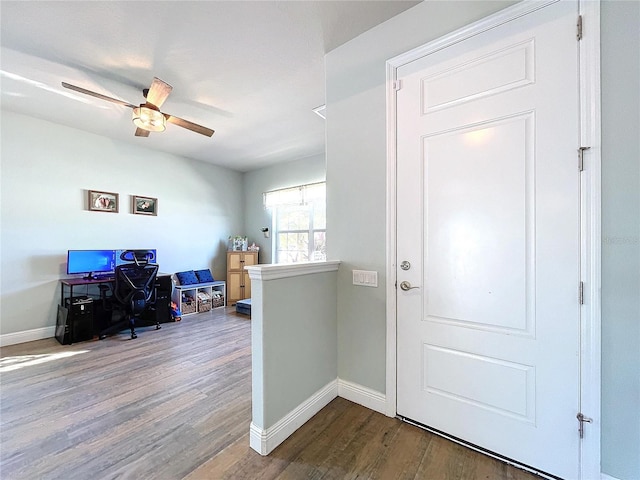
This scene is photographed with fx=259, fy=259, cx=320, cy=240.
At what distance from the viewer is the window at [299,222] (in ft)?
15.8

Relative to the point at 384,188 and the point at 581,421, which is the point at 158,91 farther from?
the point at 581,421

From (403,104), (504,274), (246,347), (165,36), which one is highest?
(165,36)

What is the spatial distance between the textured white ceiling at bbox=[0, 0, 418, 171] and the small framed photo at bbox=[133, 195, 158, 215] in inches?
44.2

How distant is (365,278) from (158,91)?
2.41m

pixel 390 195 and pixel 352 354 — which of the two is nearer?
pixel 390 195

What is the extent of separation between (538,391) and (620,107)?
55.3 inches

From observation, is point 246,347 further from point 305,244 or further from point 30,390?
point 305,244

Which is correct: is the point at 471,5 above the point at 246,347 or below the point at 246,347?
above

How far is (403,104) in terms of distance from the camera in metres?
1.75

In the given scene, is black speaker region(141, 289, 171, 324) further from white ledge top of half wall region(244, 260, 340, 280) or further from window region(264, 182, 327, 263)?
white ledge top of half wall region(244, 260, 340, 280)

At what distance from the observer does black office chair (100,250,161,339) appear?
3.44 m

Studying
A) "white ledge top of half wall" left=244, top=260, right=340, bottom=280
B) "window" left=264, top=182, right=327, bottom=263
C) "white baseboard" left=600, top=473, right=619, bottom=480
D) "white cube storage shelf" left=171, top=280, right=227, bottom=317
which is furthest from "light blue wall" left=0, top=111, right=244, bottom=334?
"white baseboard" left=600, top=473, right=619, bottom=480

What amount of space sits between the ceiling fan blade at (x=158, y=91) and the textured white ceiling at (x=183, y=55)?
0.24m

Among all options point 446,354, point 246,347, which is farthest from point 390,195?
point 246,347
